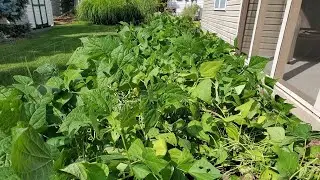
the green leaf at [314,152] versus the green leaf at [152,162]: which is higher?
the green leaf at [152,162]

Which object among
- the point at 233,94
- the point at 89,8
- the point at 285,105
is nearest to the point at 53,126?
the point at 233,94

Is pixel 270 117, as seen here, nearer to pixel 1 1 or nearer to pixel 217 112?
pixel 217 112

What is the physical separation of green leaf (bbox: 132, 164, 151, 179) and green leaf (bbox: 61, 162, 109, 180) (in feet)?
0.27

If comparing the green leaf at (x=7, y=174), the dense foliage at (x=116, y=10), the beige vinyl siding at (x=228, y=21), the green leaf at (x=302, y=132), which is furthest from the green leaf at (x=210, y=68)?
the dense foliage at (x=116, y=10)

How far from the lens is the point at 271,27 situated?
7.59m

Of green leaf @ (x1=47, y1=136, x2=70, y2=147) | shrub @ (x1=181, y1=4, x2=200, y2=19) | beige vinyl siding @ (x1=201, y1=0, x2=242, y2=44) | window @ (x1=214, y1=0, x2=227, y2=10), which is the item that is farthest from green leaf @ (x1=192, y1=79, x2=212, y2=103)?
shrub @ (x1=181, y1=4, x2=200, y2=19)

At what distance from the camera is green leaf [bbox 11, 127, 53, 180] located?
513 mm

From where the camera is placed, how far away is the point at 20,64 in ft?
22.2

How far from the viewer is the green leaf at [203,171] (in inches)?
30.1

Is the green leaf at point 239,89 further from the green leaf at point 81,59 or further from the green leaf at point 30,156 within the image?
the green leaf at point 30,156

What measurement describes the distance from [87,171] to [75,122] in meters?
0.23

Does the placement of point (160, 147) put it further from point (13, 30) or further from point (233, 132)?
point (13, 30)

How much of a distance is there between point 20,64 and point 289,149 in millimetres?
7023

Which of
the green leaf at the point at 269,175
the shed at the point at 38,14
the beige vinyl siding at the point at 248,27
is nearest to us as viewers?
the green leaf at the point at 269,175
